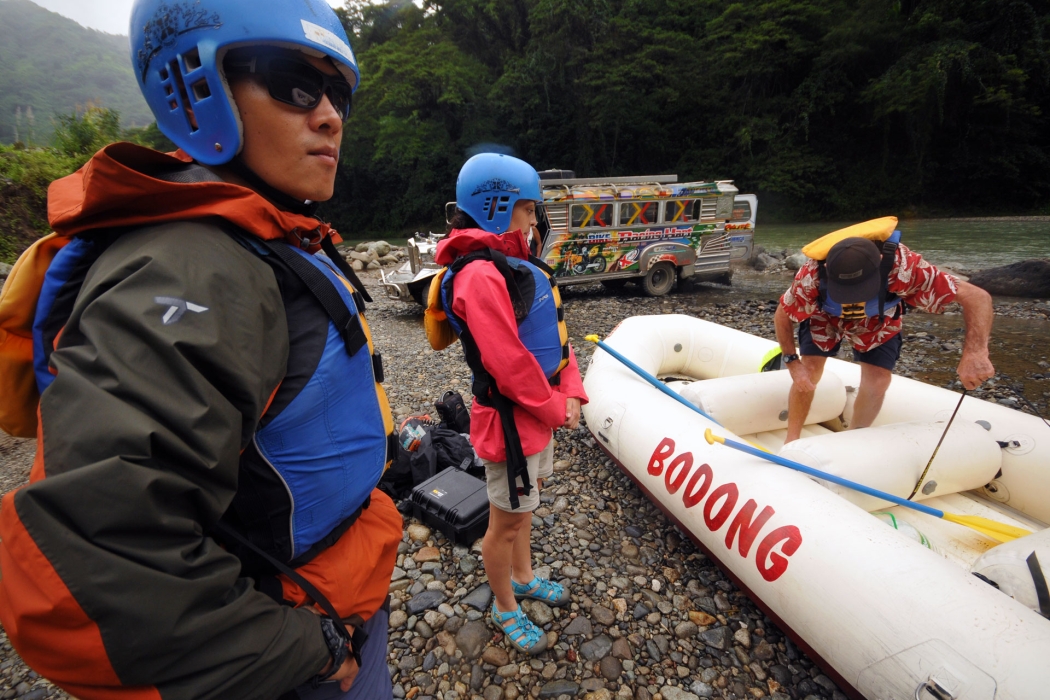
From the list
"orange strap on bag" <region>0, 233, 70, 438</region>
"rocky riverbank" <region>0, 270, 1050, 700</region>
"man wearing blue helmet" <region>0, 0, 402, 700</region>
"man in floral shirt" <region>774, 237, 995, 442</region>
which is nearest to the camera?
"man wearing blue helmet" <region>0, 0, 402, 700</region>

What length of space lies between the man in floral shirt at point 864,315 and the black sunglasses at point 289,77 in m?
3.10

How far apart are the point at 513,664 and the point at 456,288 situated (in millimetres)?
1933

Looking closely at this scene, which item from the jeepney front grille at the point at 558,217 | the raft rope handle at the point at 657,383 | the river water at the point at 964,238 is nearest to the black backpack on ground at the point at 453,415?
the raft rope handle at the point at 657,383

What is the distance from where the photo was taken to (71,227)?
2.66 ft

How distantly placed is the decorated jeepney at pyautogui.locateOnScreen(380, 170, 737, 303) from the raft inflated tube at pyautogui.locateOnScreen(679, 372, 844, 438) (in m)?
6.64

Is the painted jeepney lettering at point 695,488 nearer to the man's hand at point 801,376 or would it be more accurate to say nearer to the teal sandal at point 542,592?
the teal sandal at point 542,592

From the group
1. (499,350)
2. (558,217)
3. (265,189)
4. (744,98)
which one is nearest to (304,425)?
(265,189)

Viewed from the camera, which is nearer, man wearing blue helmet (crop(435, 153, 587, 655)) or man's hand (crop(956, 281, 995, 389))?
man wearing blue helmet (crop(435, 153, 587, 655))

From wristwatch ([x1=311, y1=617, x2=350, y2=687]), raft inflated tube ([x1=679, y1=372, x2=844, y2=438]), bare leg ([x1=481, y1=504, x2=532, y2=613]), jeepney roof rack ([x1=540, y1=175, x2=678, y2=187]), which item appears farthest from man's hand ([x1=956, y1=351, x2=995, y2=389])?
jeepney roof rack ([x1=540, y1=175, x2=678, y2=187])

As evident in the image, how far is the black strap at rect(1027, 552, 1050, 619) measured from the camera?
1916mm

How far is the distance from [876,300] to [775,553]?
1.88 meters

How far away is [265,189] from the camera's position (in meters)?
1.09

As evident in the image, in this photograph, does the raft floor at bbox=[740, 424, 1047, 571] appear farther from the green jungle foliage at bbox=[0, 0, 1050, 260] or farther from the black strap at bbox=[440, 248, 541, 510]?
the green jungle foliage at bbox=[0, 0, 1050, 260]

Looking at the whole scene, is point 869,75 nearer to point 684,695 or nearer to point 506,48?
point 506,48
